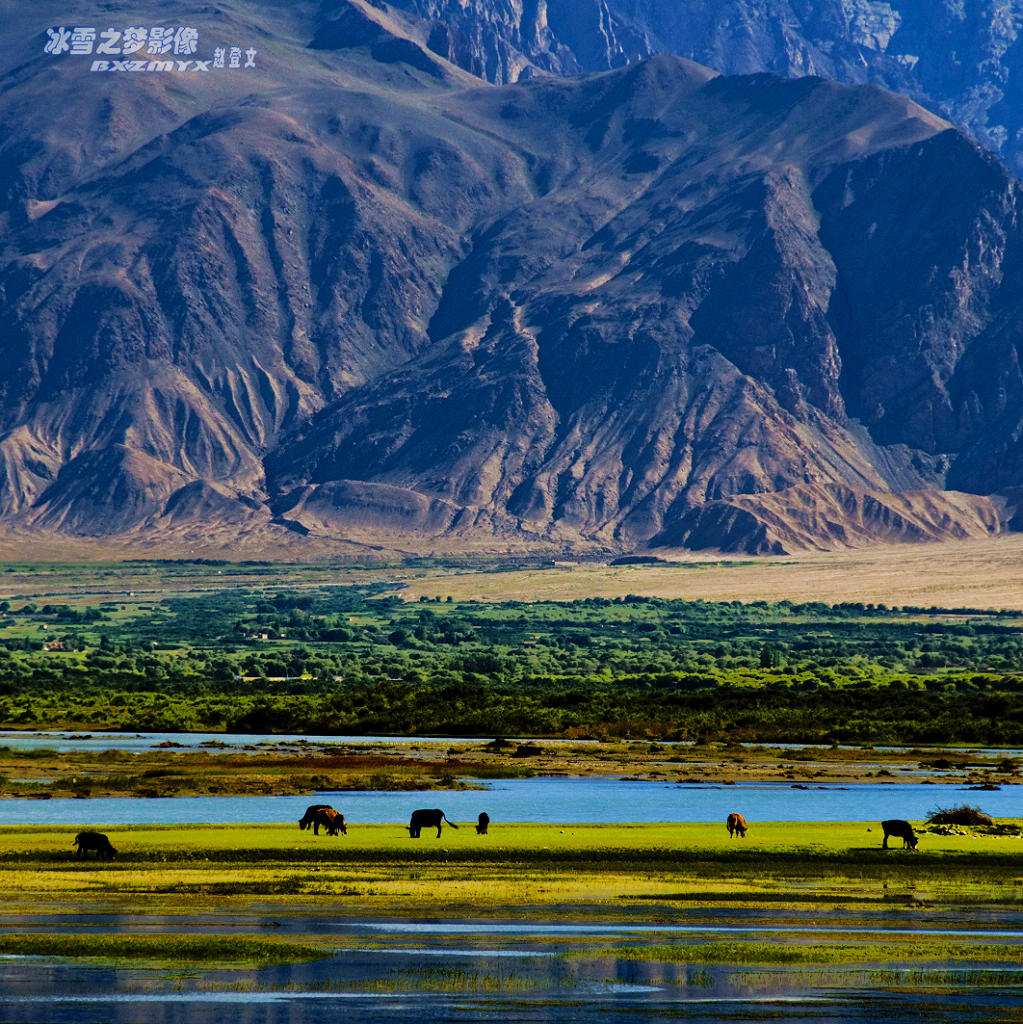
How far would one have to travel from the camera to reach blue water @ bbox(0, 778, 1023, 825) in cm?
5294

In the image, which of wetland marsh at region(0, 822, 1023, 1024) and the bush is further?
the bush

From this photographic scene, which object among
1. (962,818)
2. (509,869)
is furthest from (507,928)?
(962,818)

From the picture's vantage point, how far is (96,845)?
4019 cm

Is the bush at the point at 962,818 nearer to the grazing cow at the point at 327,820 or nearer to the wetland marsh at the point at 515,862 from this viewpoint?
the wetland marsh at the point at 515,862

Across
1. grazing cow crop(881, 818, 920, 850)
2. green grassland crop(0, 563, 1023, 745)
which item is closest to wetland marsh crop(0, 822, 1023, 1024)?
grazing cow crop(881, 818, 920, 850)

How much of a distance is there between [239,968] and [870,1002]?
9.00 metres

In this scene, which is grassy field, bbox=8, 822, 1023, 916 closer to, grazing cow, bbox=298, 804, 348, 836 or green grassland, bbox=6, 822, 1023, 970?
green grassland, bbox=6, 822, 1023, 970

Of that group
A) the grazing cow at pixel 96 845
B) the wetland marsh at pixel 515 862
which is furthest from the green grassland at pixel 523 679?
the grazing cow at pixel 96 845

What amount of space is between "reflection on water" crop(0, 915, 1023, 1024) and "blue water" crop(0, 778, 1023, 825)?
22.4 metres

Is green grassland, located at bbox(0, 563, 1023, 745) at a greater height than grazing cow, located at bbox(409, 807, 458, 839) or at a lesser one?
greater

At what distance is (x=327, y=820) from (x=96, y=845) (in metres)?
7.16

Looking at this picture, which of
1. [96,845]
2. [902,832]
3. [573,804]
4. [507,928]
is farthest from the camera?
[573,804]

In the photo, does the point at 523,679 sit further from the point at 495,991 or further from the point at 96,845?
the point at 495,991

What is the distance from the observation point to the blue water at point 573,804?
5294cm
